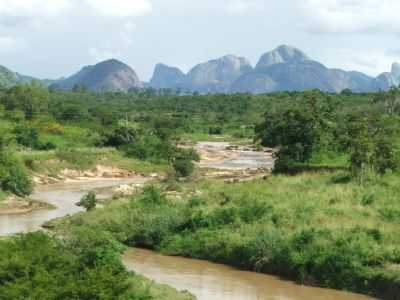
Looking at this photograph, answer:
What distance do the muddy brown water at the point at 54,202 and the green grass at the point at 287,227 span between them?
9.94 feet

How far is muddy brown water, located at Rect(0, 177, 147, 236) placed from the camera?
35375 millimetres

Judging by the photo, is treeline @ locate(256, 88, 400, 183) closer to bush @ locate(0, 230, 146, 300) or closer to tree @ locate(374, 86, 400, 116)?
bush @ locate(0, 230, 146, 300)

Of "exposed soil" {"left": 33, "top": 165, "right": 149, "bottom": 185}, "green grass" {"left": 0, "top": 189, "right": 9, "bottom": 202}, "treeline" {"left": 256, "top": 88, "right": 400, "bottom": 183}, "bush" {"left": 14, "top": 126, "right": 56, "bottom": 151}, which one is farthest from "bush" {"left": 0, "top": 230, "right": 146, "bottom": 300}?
"bush" {"left": 14, "top": 126, "right": 56, "bottom": 151}

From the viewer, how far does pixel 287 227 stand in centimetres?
2769

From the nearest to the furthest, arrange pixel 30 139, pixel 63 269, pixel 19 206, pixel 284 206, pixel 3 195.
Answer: pixel 63 269
pixel 284 206
pixel 19 206
pixel 3 195
pixel 30 139

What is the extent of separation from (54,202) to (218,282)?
73.2ft

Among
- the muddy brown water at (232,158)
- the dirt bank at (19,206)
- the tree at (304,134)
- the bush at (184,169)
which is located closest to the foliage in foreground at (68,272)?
the dirt bank at (19,206)

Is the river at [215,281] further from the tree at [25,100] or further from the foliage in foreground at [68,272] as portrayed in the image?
the tree at [25,100]

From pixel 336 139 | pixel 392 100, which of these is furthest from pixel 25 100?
pixel 336 139

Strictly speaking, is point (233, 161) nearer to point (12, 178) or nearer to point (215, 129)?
point (215, 129)

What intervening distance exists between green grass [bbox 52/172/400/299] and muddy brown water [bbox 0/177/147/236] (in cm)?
303

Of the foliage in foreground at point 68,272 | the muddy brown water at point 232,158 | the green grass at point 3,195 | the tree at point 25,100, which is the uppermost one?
the tree at point 25,100

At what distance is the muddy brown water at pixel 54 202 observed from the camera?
116 ft

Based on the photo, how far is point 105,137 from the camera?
6925 centimetres
